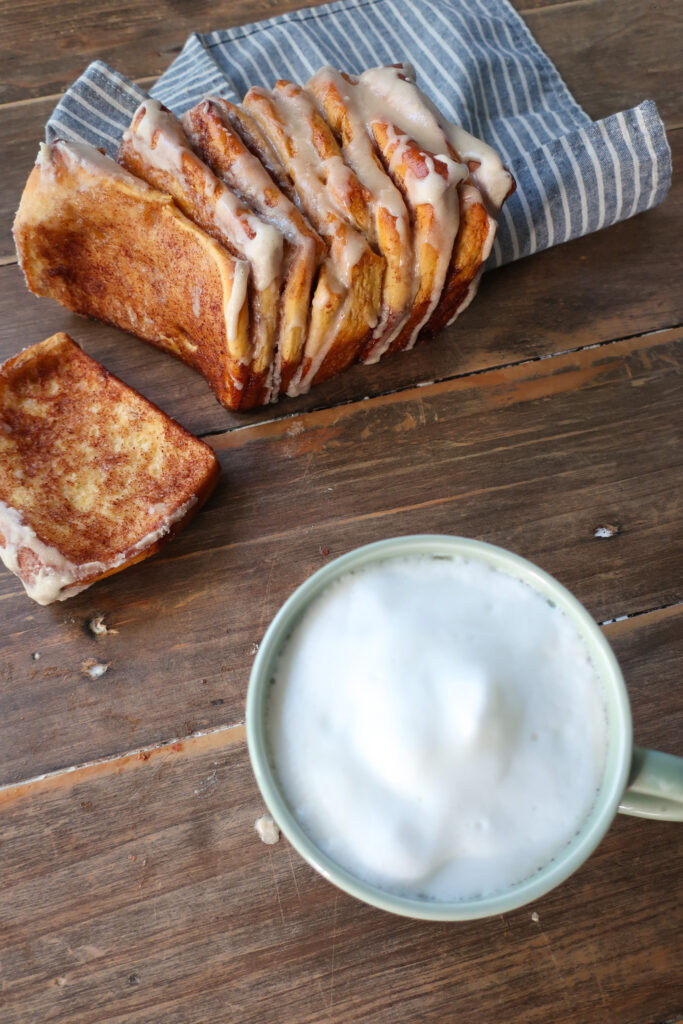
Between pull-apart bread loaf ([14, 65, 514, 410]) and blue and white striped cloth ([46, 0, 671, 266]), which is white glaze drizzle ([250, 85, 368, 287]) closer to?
pull-apart bread loaf ([14, 65, 514, 410])

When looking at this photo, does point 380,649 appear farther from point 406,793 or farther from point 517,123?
point 517,123

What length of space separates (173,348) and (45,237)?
183 mm

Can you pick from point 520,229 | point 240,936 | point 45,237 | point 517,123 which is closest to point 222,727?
point 240,936

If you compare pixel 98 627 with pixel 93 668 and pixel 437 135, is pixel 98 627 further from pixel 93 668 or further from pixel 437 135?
pixel 437 135

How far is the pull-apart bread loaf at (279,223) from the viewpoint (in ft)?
2.83

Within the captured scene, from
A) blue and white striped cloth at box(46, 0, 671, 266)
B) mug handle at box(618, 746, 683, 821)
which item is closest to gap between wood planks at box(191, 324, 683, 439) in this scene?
blue and white striped cloth at box(46, 0, 671, 266)

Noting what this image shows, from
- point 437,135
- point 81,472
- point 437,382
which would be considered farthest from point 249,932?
point 437,135

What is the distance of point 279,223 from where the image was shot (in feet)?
2.82

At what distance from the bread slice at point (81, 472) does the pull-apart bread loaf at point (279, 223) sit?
10 cm

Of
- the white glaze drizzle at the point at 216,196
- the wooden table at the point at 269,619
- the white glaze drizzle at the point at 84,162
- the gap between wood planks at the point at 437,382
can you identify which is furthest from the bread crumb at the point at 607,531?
the white glaze drizzle at the point at 84,162

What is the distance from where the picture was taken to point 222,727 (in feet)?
2.63

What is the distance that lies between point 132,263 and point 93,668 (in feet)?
1.48

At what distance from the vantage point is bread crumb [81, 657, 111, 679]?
0.82m

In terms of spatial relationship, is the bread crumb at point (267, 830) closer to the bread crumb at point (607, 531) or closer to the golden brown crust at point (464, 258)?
the bread crumb at point (607, 531)
